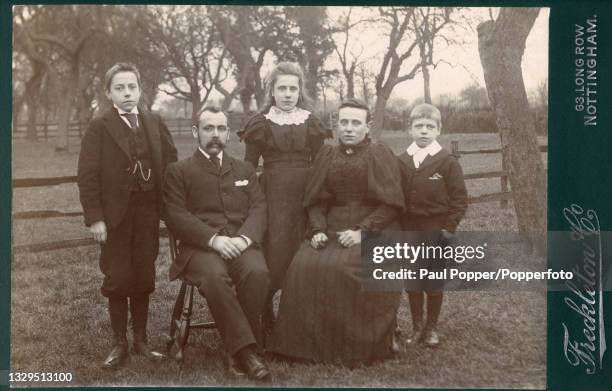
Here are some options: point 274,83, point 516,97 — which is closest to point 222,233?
point 274,83

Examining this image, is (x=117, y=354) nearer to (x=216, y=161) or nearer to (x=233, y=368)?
(x=233, y=368)

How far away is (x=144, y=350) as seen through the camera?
3412 millimetres

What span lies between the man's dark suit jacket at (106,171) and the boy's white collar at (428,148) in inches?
64.6

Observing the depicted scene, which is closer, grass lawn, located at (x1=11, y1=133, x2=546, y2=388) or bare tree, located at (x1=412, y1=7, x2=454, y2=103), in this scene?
grass lawn, located at (x1=11, y1=133, x2=546, y2=388)

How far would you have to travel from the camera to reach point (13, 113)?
3533mm

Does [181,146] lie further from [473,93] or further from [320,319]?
[473,93]

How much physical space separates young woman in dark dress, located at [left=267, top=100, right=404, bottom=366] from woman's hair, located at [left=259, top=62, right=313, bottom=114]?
25 centimetres

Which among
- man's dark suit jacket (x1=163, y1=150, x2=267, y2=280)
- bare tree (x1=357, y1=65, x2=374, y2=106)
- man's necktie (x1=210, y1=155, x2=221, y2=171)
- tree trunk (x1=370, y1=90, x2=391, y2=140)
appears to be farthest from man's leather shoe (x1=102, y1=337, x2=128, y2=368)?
bare tree (x1=357, y1=65, x2=374, y2=106)

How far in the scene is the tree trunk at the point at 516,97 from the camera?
349 centimetres

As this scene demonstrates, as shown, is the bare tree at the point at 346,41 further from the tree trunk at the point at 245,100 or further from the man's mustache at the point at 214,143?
the man's mustache at the point at 214,143

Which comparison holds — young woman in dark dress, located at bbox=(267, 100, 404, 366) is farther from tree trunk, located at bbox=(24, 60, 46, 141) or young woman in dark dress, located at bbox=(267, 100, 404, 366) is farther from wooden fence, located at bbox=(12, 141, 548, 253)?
tree trunk, located at bbox=(24, 60, 46, 141)

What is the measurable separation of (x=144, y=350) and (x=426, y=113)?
7.36ft

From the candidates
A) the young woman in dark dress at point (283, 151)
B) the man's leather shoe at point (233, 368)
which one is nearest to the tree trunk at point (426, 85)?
the young woman in dark dress at point (283, 151)

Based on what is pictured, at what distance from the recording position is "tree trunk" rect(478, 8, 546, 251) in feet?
11.4
